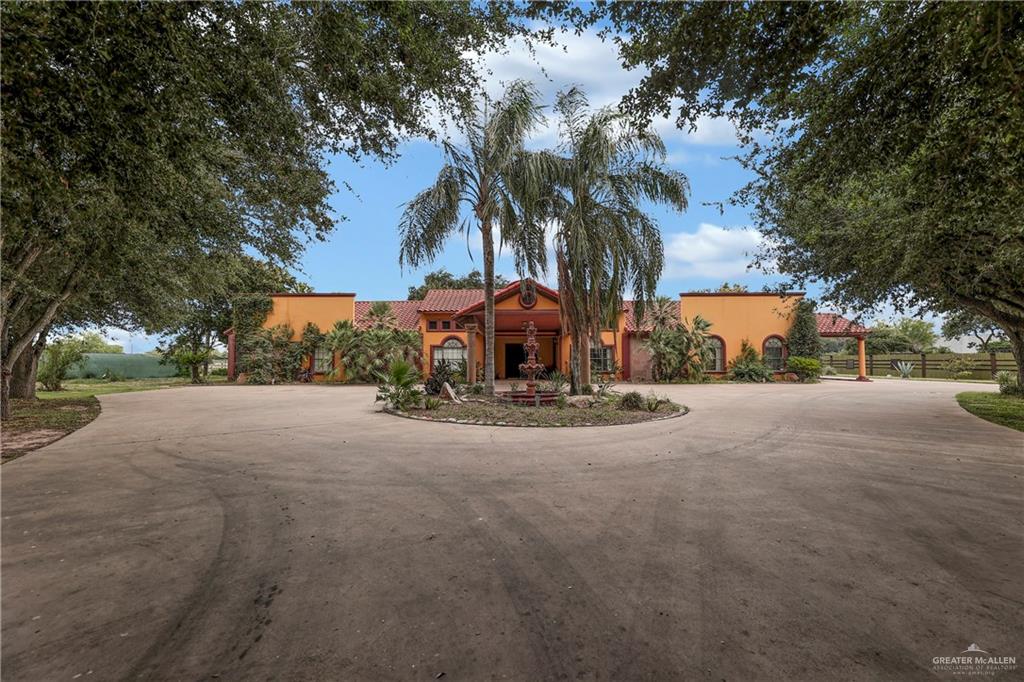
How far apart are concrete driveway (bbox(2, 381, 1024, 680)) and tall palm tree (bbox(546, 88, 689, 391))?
22.7 ft

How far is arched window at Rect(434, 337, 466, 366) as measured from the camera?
25.1 meters

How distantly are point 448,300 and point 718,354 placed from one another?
1642cm

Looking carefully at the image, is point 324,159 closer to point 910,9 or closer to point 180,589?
point 180,589

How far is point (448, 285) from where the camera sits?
148 feet

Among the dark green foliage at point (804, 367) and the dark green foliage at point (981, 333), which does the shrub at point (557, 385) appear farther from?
the dark green foliage at point (981, 333)

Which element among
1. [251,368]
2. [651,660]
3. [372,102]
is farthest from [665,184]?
[251,368]

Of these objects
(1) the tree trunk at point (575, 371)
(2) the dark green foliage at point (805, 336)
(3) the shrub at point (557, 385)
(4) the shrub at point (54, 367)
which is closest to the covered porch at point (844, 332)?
(2) the dark green foliage at point (805, 336)

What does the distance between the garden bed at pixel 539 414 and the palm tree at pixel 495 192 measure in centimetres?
433

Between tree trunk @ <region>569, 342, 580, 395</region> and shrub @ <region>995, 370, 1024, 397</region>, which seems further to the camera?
shrub @ <region>995, 370, 1024, 397</region>

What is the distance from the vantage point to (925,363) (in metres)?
31.2

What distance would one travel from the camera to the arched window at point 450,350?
2508cm

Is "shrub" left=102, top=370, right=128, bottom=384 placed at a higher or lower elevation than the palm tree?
lower

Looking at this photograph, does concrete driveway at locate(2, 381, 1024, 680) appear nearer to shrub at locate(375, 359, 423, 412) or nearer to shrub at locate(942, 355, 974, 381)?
shrub at locate(375, 359, 423, 412)

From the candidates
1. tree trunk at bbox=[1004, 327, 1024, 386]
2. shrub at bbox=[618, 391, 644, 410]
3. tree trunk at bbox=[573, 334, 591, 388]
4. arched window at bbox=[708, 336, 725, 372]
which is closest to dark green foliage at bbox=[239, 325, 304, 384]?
tree trunk at bbox=[573, 334, 591, 388]
